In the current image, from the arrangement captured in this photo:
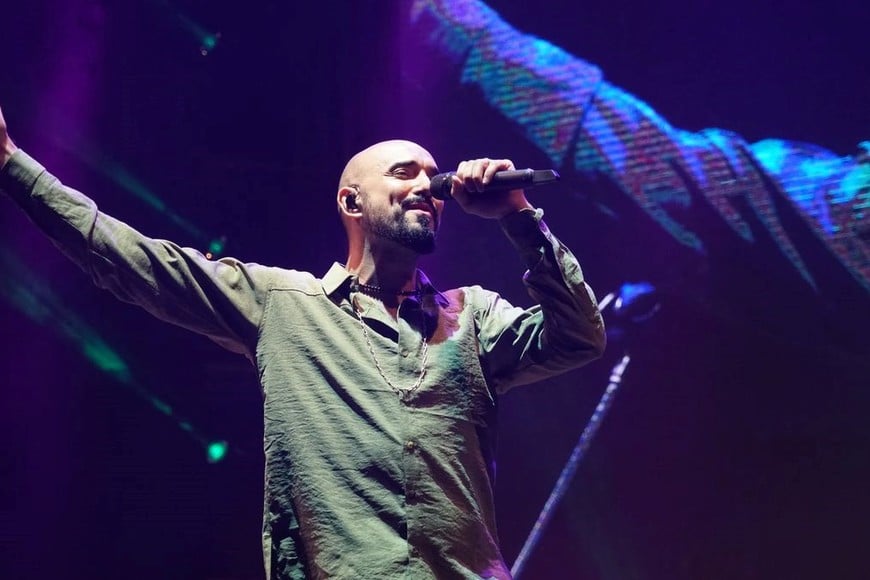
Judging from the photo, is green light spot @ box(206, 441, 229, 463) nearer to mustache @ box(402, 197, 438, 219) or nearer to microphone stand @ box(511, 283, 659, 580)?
microphone stand @ box(511, 283, 659, 580)

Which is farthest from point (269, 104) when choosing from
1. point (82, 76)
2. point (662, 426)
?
point (662, 426)

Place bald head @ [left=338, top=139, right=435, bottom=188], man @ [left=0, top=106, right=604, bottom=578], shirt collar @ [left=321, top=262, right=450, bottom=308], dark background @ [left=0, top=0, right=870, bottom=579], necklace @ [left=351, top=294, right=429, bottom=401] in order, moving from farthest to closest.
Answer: dark background @ [left=0, top=0, right=870, bottom=579] < bald head @ [left=338, top=139, right=435, bottom=188] < shirt collar @ [left=321, top=262, right=450, bottom=308] < necklace @ [left=351, top=294, right=429, bottom=401] < man @ [left=0, top=106, right=604, bottom=578]

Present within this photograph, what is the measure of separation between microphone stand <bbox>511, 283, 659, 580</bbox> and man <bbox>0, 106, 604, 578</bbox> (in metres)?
1.00

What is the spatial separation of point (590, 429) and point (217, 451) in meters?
1.22

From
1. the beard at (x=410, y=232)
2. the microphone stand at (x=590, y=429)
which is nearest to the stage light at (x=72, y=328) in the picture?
the microphone stand at (x=590, y=429)

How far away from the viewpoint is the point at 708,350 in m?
2.58

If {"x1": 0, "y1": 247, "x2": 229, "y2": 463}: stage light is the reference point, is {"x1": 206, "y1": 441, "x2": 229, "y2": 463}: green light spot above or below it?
below

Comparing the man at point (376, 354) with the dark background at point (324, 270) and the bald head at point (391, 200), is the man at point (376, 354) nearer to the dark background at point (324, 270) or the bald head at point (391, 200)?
the bald head at point (391, 200)

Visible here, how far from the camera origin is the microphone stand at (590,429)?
2.68 meters

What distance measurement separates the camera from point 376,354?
1642 mm

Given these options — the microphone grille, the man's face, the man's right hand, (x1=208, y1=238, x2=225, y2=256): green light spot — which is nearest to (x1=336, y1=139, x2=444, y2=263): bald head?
the man's face

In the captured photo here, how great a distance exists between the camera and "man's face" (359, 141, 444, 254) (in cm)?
178

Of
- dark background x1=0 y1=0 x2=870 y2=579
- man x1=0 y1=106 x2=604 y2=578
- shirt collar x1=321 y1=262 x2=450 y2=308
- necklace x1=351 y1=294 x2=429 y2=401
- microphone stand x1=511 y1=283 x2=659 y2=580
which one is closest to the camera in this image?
man x1=0 y1=106 x2=604 y2=578

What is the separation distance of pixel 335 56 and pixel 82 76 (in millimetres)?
864
